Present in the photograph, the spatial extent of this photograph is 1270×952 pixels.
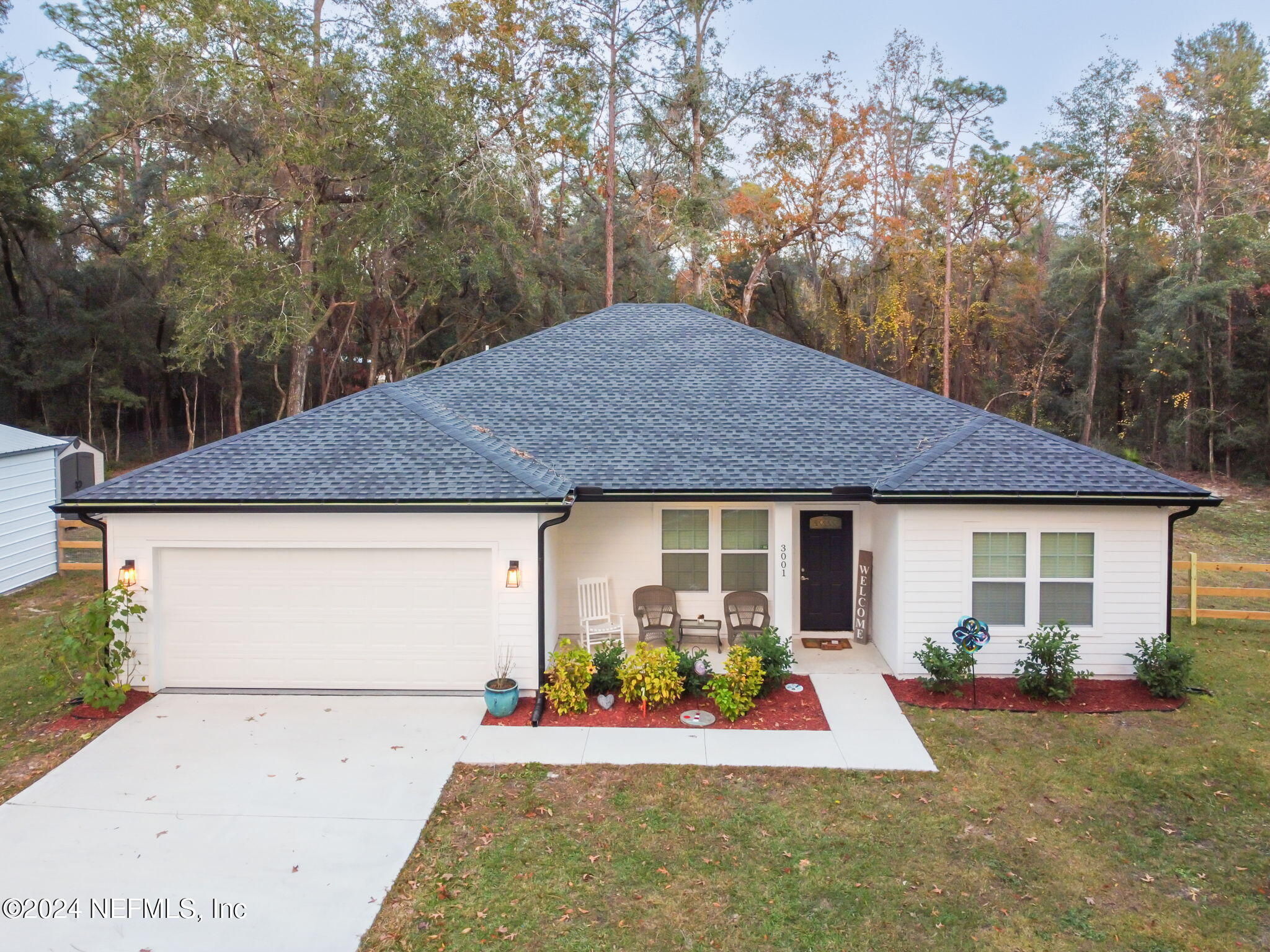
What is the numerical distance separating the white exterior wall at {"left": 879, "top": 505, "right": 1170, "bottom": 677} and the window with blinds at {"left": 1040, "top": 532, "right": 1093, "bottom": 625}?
79 millimetres

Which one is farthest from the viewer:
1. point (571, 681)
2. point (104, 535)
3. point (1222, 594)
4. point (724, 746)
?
point (1222, 594)

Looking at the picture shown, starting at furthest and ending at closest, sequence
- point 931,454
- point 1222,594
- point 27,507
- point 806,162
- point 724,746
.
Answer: point 806,162 < point 27,507 < point 1222,594 < point 931,454 < point 724,746

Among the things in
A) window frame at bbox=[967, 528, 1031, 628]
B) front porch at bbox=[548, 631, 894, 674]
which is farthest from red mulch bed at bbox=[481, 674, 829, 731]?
window frame at bbox=[967, 528, 1031, 628]

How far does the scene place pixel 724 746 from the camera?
7.89m

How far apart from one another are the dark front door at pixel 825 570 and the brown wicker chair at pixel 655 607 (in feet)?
6.66

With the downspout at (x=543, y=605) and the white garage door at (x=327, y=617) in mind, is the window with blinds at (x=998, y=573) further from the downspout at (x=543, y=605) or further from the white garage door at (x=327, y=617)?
the white garage door at (x=327, y=617)

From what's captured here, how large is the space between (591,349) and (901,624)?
23.8 ft

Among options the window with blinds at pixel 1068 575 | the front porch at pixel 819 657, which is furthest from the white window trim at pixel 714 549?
the window with blinds at pixel 1068 575

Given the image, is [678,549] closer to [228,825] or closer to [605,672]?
[605,672]

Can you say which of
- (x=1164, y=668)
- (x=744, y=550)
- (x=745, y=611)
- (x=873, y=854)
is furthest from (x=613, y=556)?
(x=1164, y=668)

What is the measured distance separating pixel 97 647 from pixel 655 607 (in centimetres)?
684

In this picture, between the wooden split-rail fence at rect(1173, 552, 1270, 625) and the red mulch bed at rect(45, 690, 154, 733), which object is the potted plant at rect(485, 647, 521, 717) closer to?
the red mulch bed at rect(45, 690, 154, 733)

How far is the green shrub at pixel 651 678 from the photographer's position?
344 inches

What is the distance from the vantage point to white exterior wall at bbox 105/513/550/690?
8.95 meters
